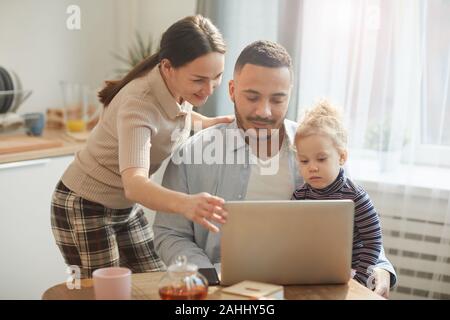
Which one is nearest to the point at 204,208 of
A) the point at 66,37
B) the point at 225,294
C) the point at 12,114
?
the point at 225,294

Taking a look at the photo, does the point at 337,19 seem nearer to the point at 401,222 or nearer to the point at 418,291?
the point at 401,222

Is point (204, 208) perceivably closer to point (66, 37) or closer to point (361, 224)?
point (361, 224)

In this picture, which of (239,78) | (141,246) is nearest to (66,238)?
(141,246)

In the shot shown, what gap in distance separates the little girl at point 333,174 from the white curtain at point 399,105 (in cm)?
89

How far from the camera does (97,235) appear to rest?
2.08m

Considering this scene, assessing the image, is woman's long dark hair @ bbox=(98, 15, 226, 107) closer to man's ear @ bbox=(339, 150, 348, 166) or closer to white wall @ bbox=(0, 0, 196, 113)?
man's ear @ bbox=(339, 150, 348, 166)

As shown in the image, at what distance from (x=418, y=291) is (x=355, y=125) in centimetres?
73

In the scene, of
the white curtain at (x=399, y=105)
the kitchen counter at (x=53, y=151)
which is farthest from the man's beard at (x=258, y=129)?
the kitchen counter at (x=53, y=151)

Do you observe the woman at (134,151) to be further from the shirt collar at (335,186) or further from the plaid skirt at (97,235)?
the shirt collar at (335,186)

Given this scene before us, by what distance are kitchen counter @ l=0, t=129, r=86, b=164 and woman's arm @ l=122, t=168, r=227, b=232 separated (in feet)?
4.11

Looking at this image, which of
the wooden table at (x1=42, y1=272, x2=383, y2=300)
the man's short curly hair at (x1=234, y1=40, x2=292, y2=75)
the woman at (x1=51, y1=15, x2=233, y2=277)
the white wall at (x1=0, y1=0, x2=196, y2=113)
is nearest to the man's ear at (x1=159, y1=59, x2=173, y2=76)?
the woman at (x1=51, y1=15, x2=233, y2=277)

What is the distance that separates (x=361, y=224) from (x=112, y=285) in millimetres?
733

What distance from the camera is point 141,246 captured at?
2.21 m

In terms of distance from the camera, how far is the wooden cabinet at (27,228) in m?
2.77
